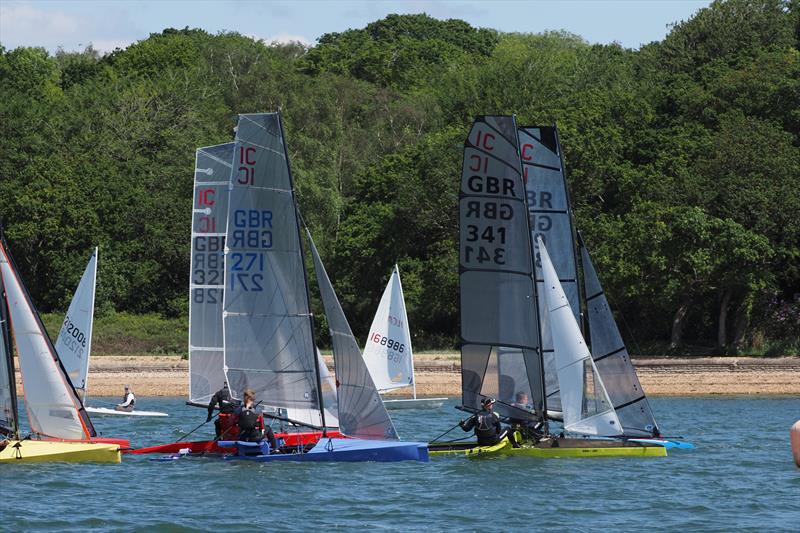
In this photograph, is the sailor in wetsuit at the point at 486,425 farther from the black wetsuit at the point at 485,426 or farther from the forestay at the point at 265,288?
the forestay at the point at 265,288

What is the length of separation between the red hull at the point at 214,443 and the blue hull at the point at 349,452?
0.43 m

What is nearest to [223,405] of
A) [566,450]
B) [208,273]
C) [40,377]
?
[40,377]

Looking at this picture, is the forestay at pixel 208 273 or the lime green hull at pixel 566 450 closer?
the lime green hull at pixel 566 450

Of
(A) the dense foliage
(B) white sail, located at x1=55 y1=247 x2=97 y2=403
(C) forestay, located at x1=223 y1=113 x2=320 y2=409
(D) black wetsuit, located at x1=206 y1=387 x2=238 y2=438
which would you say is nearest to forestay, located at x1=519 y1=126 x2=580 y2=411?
(C) forestay, located at x1=223 y1=113 x2=320 y2=409

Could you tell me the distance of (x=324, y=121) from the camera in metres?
70.6

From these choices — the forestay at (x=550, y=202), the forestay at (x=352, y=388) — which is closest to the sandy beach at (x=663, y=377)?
the forestay at (x=550, y=202)

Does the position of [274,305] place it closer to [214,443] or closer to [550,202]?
[214,443]

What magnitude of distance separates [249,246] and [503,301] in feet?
16.1

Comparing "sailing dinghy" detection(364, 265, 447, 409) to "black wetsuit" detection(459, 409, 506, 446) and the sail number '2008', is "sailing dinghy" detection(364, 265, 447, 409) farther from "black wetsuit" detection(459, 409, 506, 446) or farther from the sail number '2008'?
the sail number '2008'

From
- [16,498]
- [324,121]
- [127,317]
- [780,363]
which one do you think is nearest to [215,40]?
[324,121]

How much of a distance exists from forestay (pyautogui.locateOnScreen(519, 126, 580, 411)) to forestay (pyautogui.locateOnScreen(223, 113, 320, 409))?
16.0 ft

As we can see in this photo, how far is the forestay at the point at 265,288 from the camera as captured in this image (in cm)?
2608

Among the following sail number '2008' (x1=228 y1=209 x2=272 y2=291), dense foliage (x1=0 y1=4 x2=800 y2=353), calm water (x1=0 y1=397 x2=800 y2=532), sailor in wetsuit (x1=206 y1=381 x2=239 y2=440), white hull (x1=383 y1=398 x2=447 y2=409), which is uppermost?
dense foliage (x1=0 y1=4 x2=800 y2=353)

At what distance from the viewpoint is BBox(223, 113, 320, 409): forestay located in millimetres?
26078
